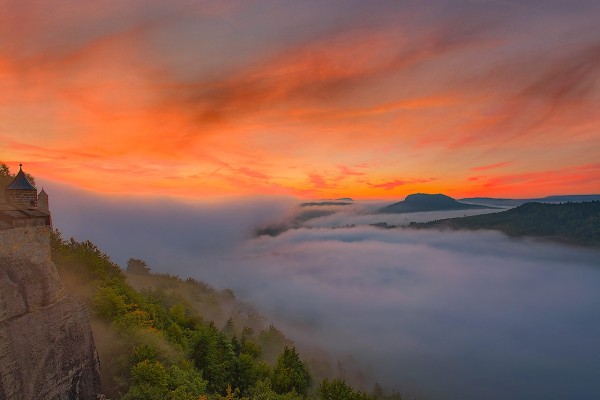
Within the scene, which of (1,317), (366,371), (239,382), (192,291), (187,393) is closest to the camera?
(1,317)

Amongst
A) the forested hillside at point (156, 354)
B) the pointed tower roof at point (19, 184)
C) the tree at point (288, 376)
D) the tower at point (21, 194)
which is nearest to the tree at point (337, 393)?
the forested hillside at point (156, 354)

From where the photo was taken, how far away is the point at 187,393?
107 ft

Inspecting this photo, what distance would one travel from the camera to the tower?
29.6 meters

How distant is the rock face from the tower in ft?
14.7

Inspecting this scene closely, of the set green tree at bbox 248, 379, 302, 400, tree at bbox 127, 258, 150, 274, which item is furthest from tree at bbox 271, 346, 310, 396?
tree at bbox 127, 258, 150, 274

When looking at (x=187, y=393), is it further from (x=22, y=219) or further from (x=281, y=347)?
(x=281, y=347)

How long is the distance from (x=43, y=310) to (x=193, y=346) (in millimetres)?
24940

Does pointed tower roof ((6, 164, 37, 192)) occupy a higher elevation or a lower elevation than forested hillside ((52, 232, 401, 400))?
higher

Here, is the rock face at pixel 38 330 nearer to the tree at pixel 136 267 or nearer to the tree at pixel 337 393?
the tree at pixel 337 393

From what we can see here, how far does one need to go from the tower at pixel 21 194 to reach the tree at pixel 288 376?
3751 cm

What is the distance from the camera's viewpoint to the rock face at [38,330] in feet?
75.7

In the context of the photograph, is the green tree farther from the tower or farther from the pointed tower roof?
the pointed tower roof

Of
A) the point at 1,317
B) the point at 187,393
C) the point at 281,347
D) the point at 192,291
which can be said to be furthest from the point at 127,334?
the point at 192,291

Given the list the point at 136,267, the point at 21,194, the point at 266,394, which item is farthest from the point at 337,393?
the point at 136,267
